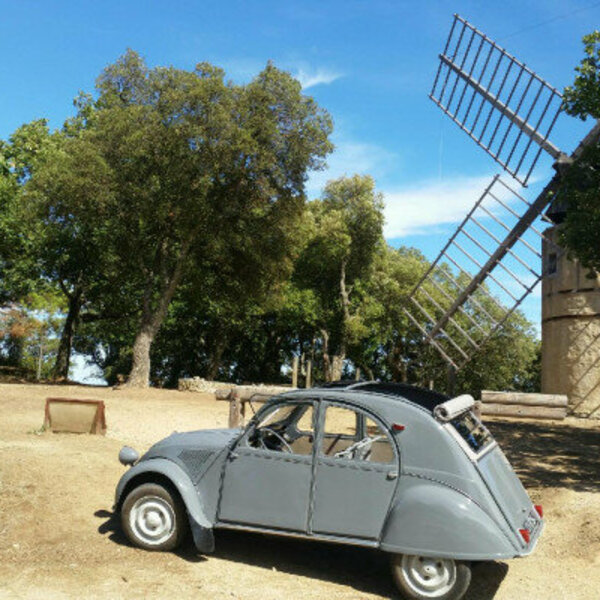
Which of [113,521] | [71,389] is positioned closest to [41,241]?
[71,389]

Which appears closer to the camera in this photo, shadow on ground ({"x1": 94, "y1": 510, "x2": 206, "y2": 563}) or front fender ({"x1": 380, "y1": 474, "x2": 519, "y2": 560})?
front fender ({"x1": 380, "y1": 474, "x2": 519, "y2": 560})

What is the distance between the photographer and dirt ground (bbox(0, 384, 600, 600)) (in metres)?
6.04

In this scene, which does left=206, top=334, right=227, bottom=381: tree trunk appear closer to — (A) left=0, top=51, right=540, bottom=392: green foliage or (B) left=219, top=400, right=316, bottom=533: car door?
(A) left=0, top=51, right=540, bottom=392: green foliage

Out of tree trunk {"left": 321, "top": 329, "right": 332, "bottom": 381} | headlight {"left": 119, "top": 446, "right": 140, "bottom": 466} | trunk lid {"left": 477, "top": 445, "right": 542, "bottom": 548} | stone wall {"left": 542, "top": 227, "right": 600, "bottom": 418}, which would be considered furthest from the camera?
tree trunk {"left": 321, "top": 329, "right": 332, "bottom": 381}

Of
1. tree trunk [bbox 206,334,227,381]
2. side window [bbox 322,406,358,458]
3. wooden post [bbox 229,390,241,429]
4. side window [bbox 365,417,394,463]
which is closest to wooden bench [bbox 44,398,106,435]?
wooden post [bbox 229,390,241,429]

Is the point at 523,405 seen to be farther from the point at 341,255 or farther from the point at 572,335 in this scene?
the point at 341,255

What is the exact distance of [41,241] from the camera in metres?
33.1

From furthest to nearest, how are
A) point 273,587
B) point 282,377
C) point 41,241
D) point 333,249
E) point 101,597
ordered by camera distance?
point 282,377, point 333,249, point 41,241, point 273,587, point 101,597

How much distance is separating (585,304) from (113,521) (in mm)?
18805

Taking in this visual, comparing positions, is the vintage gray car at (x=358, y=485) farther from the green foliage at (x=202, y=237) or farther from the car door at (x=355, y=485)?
the green foliage at (x=202, y=237)

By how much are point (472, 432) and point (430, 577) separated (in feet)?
4.86

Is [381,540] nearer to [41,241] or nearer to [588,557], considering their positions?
[588,557]

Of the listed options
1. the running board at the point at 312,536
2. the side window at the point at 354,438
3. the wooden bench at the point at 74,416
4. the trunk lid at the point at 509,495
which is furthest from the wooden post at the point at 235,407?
the trunk lid at the point at 509,495

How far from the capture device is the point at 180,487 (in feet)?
21.8
